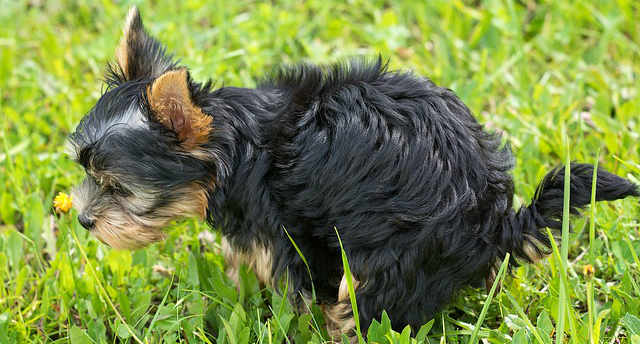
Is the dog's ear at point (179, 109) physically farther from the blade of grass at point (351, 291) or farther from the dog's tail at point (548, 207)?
the dog's tail at point (548, 207)

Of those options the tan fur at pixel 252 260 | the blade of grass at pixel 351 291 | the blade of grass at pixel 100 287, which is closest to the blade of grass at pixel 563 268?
the blade of grass at pixel 351 291

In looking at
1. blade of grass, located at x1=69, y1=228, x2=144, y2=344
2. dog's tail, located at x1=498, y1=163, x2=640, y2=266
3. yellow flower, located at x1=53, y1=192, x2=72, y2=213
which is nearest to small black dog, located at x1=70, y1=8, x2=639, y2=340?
dog's tail, located at x1=498, y1=163, x2=640, y2=266

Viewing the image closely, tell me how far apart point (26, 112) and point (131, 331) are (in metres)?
2.50

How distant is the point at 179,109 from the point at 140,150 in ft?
0.87

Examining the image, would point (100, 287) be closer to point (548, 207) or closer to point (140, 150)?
point (140, 150)

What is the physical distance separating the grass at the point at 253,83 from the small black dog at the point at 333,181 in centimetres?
19

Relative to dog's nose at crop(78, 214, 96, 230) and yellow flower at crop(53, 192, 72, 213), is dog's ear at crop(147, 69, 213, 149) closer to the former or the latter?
dog's nose at crop(78, 214, 96, 230)

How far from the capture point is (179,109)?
8.91ft

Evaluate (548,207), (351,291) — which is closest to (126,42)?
(351,291)

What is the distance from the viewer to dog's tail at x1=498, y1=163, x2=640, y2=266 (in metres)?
2.75

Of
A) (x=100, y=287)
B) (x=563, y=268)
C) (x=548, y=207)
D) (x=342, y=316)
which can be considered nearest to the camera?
(x=563, y=268)

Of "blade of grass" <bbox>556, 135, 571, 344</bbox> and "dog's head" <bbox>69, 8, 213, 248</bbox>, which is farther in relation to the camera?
"dog's head" <bbox>69, 8, 213, 248</bbox>

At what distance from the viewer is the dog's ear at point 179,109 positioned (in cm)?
258

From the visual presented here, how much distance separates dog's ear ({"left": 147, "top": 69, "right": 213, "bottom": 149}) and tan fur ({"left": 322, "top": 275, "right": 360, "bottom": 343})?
84 cm
